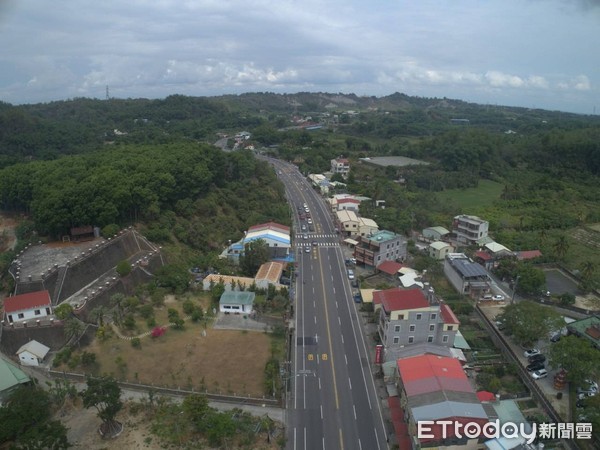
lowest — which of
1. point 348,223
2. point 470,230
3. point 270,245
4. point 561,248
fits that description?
point 561,248

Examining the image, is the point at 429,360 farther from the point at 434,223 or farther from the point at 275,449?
the point at 434,223

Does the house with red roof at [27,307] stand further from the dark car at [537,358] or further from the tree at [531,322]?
the dark car at [537,358]

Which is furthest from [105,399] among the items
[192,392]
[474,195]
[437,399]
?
[474,195]

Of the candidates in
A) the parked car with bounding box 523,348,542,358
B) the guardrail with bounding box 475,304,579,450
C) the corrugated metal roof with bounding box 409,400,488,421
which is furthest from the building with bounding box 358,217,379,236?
the corrugated metal roof with bounding box 409,400,488,421

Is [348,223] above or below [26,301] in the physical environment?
above

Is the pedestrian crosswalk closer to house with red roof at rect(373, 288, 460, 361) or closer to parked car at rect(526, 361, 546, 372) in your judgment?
house with red roof at rect(373, 288, 460, 361)

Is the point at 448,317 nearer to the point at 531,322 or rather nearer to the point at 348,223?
the point at 531,322
